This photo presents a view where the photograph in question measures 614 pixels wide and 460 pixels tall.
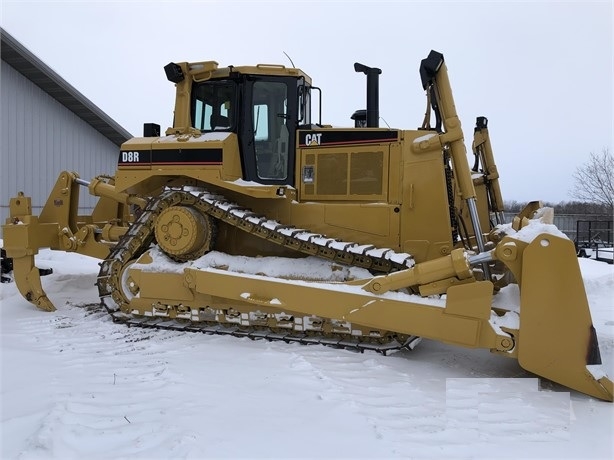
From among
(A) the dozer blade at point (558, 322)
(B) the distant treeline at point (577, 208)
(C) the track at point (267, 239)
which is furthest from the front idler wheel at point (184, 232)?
(B) the distant treeline at point (577, 208)

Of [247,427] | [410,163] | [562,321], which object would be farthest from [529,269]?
[247,427]

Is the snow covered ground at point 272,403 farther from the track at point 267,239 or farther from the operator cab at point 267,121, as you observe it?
the operator cab at point 267,121

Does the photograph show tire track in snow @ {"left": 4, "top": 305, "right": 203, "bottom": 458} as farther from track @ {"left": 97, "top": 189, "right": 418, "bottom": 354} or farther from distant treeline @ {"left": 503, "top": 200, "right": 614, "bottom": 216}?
distant treeline @ {"left": 503, "top": 200, "right": 614, "bottom": 216}

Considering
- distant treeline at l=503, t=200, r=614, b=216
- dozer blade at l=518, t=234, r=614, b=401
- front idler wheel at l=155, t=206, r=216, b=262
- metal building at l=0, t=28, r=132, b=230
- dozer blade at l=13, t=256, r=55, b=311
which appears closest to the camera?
dozer blade at l=518, t=234, r=614, b=401

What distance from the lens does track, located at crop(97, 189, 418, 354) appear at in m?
5.48

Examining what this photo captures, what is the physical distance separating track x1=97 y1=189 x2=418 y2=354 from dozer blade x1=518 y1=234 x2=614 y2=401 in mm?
1240

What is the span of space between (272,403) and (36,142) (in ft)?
44.5

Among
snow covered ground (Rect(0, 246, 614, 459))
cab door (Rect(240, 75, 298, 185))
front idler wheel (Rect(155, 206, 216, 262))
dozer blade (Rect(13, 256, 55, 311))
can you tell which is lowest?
snow covered ground (Rect(0, 246, 614, 459))

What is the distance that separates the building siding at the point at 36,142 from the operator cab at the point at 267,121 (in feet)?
32.0

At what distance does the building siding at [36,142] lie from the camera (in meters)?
13.6

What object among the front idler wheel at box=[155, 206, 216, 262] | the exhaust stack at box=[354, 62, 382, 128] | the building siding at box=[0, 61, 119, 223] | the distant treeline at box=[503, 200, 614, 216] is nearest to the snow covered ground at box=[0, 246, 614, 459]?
the front idler wheel at box=[155, 206, 216, 262]

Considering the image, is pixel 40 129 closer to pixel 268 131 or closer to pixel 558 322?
pixel 268 131

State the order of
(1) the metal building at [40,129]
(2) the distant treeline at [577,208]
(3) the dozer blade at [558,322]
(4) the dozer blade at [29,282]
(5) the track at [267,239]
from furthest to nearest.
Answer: (2) the distant treeline at [577,208] < (1) the metal building at [40,129] < (4) the dozer blade at [29,282] < (5) the track at [267,239] < (3) the dozer blade at [558,322]

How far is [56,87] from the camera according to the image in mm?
14734
